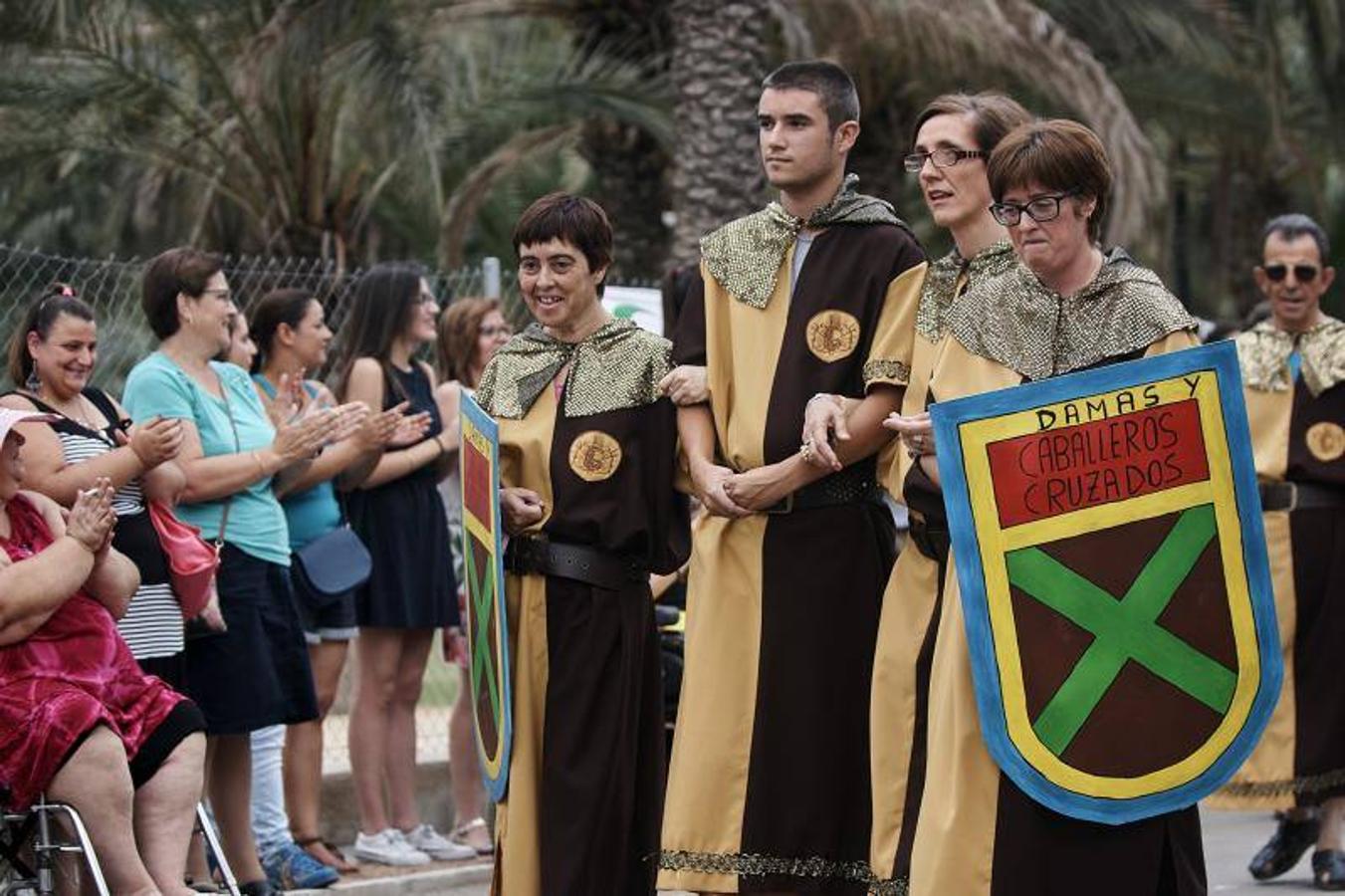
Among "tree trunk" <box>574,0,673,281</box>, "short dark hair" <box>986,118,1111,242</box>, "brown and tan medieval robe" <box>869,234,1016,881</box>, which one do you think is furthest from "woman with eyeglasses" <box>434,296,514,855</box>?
"tree trunk" <box>574,0,673,281</box>

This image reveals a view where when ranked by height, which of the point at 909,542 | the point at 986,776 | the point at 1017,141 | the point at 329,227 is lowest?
the point at 986,776

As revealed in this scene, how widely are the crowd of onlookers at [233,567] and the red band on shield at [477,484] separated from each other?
3.26ft

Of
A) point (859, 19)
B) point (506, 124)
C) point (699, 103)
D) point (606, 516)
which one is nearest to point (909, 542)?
point (606, 516)

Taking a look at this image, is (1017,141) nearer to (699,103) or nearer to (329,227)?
(699,103)

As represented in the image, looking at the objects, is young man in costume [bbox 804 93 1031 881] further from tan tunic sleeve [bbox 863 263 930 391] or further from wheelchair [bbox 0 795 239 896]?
wheelchair [bbox 0 795 239 896]

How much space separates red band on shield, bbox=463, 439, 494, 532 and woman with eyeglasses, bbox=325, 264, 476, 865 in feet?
8.35

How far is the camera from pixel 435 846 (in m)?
9.62

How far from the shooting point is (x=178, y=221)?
63.9 feet

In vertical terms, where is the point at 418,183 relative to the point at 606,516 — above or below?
above

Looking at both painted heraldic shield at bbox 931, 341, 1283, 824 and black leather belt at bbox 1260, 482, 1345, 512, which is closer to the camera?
painted heraldic shield at bbox 931, 341, 1283, 824

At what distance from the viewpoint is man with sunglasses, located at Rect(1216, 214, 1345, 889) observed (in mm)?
9508

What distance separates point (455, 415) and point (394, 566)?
67 cm

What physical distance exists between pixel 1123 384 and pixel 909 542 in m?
1.04

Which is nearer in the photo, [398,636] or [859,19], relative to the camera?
[398,636]
